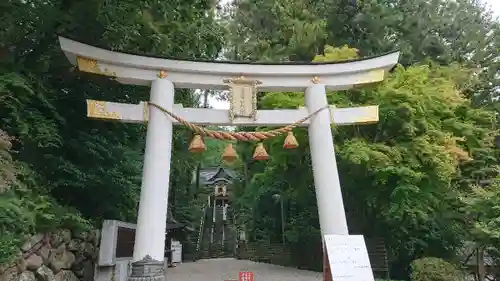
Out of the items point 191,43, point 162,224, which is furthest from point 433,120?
point 162,224

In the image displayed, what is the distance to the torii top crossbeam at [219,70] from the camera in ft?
25.3

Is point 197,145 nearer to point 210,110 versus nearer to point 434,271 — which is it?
point 210,110

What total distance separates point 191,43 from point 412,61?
28.2 feet

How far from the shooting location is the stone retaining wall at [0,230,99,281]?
600 centimetres

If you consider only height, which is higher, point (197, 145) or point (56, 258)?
point (197, 145)

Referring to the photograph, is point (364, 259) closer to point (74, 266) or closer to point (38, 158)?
point (74, 266)

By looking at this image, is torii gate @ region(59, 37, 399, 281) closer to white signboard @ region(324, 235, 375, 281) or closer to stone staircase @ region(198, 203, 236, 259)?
white signboard @ region(324, 235, 375, 281)

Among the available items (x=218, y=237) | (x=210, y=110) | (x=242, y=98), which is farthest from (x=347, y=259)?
(x=218, y=237)

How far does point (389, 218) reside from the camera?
420 inches

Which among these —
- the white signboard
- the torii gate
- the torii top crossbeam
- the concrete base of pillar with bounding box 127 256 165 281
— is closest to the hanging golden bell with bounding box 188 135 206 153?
the torii gate

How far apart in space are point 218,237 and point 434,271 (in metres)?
18.7

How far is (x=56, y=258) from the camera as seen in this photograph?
7176 mm

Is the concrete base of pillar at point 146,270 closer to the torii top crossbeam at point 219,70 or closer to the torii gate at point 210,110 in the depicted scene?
the torii gate at point 210,110

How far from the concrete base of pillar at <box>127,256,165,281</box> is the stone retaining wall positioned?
132 cm
